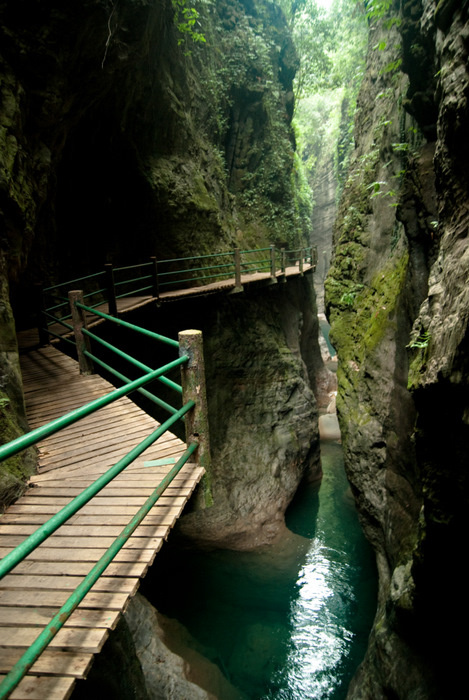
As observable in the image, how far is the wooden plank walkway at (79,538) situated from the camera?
1885 millimetres

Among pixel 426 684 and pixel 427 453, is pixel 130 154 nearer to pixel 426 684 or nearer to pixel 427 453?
pixel 427 453

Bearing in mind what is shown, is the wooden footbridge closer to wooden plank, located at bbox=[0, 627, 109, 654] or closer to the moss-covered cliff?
wooden plank, located at bbox=[0, 627, 109, 654]

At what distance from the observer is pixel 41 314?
6844mm

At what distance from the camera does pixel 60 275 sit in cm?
938

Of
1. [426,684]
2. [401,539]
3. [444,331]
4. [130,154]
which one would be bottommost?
[426,684]

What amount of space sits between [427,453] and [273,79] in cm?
1774

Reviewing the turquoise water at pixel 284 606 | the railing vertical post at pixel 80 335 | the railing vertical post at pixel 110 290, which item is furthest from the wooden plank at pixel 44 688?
the turquoise water at pixel 284 606

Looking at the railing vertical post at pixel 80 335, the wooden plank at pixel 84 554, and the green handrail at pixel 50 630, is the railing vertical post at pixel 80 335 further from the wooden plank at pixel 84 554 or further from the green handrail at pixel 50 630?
the green handrail at pixel 50 630

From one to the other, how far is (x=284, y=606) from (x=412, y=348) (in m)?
6.94

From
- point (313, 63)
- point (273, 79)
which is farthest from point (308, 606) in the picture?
point (313, 63)

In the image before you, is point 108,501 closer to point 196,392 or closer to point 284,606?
point 196,392

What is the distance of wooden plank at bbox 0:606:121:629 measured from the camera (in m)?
2.00

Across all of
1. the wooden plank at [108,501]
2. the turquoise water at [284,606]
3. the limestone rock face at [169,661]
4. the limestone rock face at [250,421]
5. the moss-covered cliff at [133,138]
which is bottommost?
the turquoise water at [284,606]

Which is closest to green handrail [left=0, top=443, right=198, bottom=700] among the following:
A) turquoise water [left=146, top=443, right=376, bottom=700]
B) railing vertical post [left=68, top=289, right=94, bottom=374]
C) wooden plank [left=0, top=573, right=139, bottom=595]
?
wooden plank [left=0, top=573, right=139, bottom=595]
